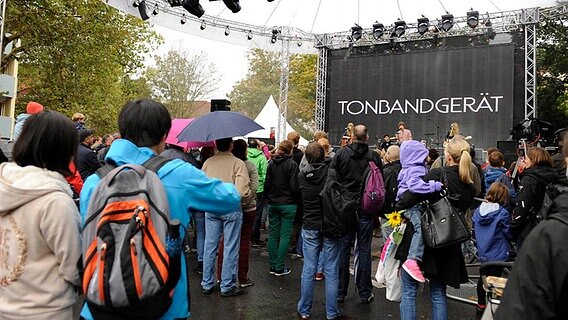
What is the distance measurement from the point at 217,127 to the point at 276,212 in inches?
83.4

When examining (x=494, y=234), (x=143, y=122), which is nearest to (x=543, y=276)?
(x=143, y=122)

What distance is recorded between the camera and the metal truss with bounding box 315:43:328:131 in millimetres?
18859

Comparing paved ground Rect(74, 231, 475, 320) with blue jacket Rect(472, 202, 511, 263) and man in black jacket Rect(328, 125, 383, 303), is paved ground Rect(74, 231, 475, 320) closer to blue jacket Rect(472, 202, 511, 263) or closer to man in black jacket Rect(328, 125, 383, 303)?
man in black jacket Rect(328, 125, 383, 303)

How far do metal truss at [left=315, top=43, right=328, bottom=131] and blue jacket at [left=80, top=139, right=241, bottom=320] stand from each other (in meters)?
16.9

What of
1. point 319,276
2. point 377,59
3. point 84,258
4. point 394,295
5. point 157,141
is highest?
point 377,59

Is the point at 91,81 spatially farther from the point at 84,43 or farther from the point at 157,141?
the point at 157,141

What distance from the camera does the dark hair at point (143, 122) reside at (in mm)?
2205

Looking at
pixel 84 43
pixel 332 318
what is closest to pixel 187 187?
pixel 332 318

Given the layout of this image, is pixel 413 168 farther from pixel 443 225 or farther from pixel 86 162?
pixel 86 162

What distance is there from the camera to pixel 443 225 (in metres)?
3.75

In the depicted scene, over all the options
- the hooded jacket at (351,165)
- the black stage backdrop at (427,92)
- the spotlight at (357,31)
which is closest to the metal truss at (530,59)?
the black stage backdrop at (427,92)

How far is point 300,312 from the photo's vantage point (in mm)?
4879

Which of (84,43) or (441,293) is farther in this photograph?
(84,43)

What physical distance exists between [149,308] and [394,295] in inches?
110
